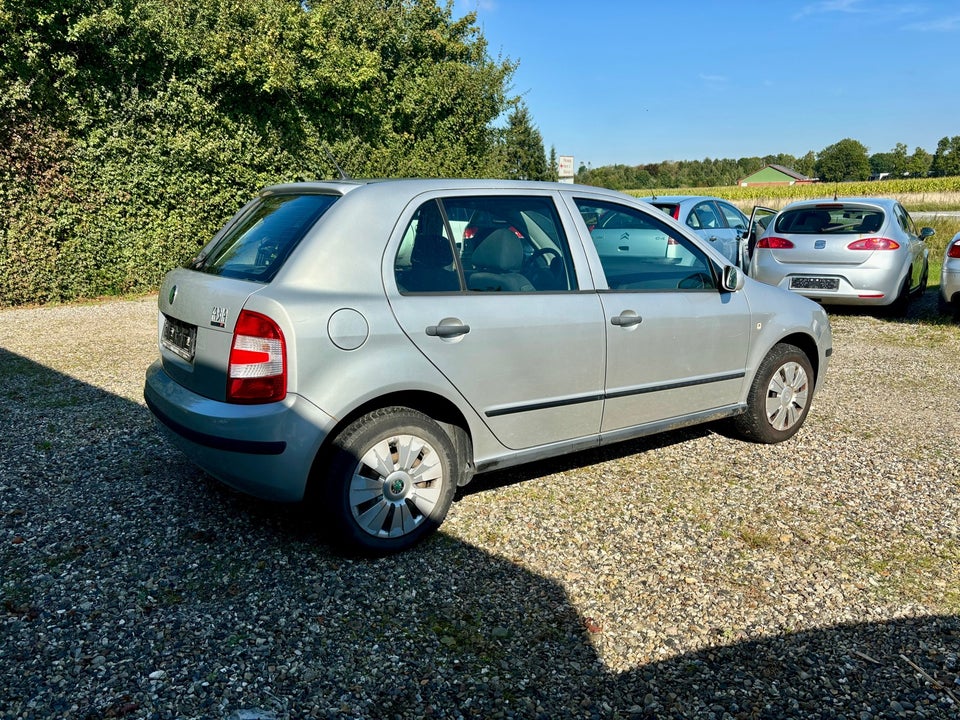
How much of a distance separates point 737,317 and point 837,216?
6795 millimetres

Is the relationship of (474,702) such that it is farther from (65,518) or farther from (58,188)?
(58,188)

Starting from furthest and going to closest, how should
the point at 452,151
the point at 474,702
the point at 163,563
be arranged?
1. the point at 452,151
2. the point at 163,563
3. the point at 474,702

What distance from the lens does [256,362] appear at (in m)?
3.24

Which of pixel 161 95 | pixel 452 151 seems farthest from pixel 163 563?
pixel 452 151

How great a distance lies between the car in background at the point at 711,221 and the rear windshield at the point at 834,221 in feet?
4.40

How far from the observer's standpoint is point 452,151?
20172 millimetres

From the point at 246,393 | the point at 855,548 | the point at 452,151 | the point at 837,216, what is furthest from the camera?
the point at 452,151

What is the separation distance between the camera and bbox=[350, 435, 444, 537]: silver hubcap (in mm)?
3439

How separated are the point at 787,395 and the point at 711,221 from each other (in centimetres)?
765

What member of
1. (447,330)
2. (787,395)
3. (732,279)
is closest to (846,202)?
(787,395)

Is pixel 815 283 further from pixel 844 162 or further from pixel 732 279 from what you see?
pixel 844 162

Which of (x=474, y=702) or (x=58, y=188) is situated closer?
(x=474, y=702)

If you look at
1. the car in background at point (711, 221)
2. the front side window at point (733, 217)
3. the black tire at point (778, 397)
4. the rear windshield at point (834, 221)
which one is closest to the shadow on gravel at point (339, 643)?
the black tire at point (778, 397)

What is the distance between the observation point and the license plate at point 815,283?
1015 cm
